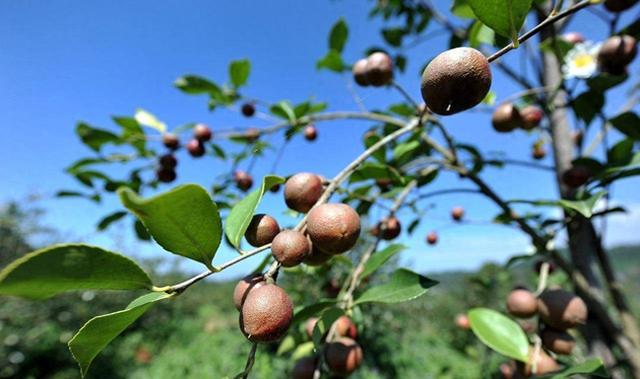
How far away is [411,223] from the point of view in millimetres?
1537

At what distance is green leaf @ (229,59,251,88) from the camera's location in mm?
1457

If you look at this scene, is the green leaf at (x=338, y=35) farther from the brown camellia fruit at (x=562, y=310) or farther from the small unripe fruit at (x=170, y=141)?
the brown camellia fruit at (x=562, y=310)

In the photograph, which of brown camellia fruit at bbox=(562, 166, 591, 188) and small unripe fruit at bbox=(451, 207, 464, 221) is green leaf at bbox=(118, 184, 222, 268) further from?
small unripe fruit at bbox=(451, 207, 464, 221)

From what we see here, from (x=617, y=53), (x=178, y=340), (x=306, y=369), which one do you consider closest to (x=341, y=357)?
(x=306, y=369)

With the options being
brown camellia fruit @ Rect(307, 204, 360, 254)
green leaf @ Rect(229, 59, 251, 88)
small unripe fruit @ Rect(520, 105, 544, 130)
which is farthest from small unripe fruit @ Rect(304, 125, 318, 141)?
brown camellia fruit @ Rect(307, 204, 360, 254)

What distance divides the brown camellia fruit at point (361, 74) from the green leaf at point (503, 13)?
0.52 meters

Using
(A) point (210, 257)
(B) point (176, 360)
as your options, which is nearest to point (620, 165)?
(A) point (210, 257)

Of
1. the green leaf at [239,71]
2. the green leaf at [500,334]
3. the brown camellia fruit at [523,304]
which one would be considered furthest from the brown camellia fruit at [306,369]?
the green leaf at [239,71]

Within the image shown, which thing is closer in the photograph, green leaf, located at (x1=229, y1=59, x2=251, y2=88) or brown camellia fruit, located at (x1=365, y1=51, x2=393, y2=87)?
brown camellia fruit, located at (x1=365, y1=51, x2=393, y2=87)

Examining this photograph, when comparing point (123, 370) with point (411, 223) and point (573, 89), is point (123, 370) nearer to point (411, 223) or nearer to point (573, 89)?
point (411, 223)

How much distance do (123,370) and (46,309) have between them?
7.46 feet

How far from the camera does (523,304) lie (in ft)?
2.96

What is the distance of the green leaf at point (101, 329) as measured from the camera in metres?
0.43

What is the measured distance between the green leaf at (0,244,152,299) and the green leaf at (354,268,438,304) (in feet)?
1.25
